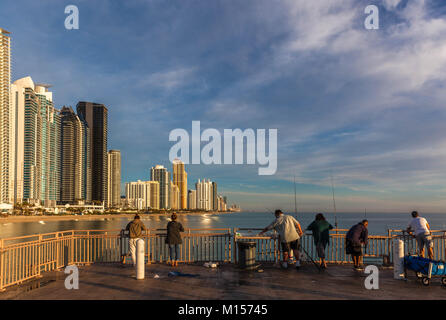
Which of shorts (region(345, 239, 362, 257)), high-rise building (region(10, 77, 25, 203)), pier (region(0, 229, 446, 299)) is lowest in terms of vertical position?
pier (region(0, 229, 446, 299))

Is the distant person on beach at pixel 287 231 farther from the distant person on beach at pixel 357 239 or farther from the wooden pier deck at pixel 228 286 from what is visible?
the distant person on beach at pixel 357 239

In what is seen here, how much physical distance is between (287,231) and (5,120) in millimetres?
191928

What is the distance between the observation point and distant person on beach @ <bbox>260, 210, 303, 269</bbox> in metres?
11.3

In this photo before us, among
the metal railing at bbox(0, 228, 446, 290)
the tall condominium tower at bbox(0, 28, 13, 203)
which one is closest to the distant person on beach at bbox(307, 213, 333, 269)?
the metal railing at bbox(0, 228, 446, 290)

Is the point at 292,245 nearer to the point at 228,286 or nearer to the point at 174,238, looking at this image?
the point at 228,286

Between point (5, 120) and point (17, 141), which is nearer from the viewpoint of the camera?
point (5, 120)

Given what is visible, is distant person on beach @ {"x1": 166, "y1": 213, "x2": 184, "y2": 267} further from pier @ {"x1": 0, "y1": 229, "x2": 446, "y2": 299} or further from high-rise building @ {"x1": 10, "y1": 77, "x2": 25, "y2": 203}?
high-rise building @ {"x1": 10, "y1": 77, "x2": 25, "y2": 203}

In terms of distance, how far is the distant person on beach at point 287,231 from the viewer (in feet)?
37.0

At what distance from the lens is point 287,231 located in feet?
37.0

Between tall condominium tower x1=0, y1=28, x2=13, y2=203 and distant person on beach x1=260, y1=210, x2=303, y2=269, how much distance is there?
185719 mm

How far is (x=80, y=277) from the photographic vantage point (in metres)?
10.4

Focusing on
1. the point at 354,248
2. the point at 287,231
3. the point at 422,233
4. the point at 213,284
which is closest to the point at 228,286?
the point at 213,284

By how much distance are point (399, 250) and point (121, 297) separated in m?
7.98
